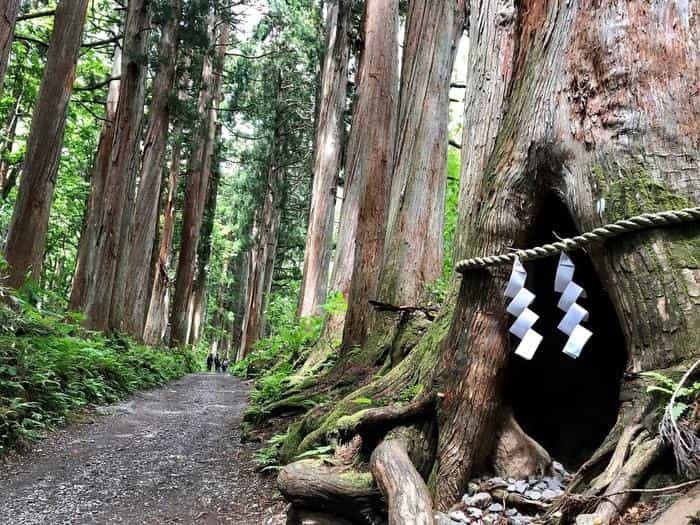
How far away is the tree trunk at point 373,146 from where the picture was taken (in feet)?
22.7

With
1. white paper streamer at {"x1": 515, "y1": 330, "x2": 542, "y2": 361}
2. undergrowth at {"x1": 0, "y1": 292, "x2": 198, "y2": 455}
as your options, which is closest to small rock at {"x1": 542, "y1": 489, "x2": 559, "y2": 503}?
white paper streamer at {"x1": 515, "y1": 330, "x2": 542, "y2": 361}

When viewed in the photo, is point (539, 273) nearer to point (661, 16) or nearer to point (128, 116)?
point (661, 16)

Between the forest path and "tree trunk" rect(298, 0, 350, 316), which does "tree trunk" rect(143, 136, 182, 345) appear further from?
the forest path

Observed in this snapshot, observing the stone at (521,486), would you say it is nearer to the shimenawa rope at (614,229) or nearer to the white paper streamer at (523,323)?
the white paper streamer at (523,323)

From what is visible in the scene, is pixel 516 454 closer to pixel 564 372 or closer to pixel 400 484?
pixel 564 372

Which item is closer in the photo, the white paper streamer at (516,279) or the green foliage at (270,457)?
the white paper streamer at (516,279)

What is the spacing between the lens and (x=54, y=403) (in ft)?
21.6

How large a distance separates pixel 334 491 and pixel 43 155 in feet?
29.5

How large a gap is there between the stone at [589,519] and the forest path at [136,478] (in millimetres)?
2489

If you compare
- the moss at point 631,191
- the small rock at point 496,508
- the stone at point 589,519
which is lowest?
the small rock at point 496,508

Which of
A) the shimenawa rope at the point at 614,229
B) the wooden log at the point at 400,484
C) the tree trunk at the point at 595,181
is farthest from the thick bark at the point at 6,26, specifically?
the shimenawa rope at the point at 614,229

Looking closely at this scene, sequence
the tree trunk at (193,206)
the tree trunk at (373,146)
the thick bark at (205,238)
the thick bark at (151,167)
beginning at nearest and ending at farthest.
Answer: the tree trunk at (373,146) → the thick bark at (151,167) → the tree trunk at (193,206) → the thick bark at (205,238)

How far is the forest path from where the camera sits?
13.1 feet

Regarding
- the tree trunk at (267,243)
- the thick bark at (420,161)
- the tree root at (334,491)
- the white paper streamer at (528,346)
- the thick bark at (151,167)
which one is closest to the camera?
the white paper streamer at (528,346)
